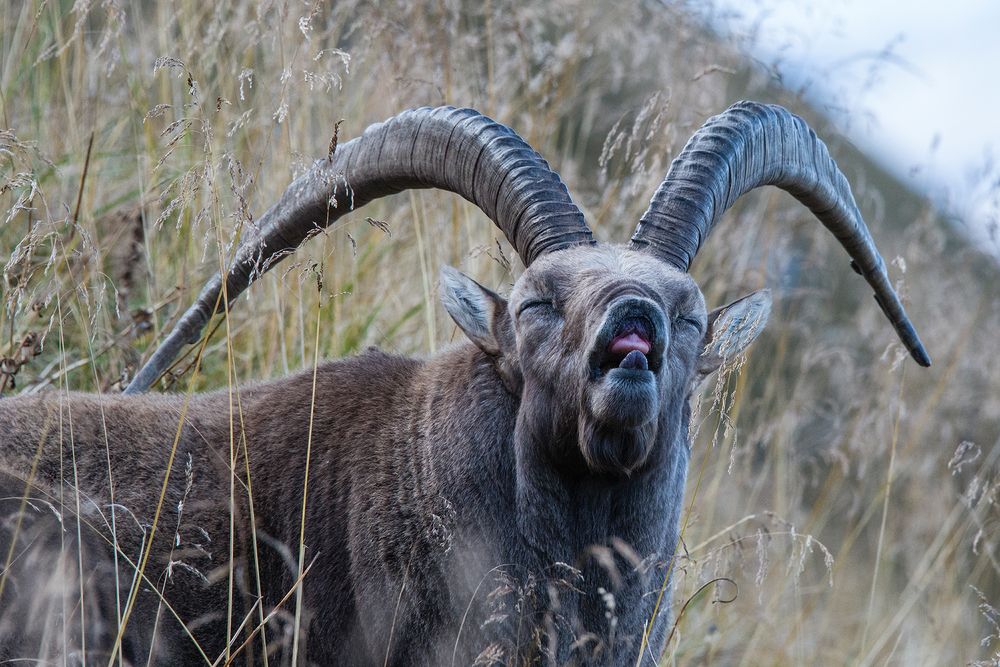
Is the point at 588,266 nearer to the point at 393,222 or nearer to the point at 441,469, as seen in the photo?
the point at 441,469

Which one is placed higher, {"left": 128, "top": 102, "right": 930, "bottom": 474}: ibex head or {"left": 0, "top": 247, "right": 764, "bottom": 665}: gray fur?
{"left": 128, "top": 102, "right": 930, "bottom": 474}: ibex head

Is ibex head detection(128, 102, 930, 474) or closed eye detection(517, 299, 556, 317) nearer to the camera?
ibex head detection(128, 102, 930, 474)

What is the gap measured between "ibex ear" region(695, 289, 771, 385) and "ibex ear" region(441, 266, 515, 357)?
0.82 metres

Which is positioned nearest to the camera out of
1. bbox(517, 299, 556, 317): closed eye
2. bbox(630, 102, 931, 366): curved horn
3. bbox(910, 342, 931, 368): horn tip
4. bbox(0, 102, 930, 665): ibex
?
bbox(0, 102, 930, 665): ibex

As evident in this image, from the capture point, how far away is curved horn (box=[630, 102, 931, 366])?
15.7ft

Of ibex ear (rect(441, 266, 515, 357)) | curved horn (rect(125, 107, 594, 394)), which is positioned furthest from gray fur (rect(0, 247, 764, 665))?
curved horn (rect(125, 107, 594, 394))

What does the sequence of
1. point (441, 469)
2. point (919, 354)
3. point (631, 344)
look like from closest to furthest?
point (631, 344) < point (441, 469) < point (919, 354)

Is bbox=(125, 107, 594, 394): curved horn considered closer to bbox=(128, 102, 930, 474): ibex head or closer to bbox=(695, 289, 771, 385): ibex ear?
bbox=(128, 102, 930, 474): ibex head

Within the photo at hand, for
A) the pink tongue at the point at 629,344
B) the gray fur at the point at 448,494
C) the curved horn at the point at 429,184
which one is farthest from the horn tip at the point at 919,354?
the pink tongue at the point at 629,344

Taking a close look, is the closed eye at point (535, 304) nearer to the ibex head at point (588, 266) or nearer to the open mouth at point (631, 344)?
the ibex head at point (588, 266)

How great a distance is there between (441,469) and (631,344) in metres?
1.10

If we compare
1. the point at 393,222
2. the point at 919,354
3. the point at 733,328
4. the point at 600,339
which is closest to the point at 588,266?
the point at 600,339

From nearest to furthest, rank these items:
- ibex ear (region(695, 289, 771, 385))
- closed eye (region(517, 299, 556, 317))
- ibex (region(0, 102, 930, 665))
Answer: ibex (region(0, 102, 930, 665)) < closed eye (region(517, 299, 556, 317)) < ibex ear (region(695, 289, 771, 385))

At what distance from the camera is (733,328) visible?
4.97m
